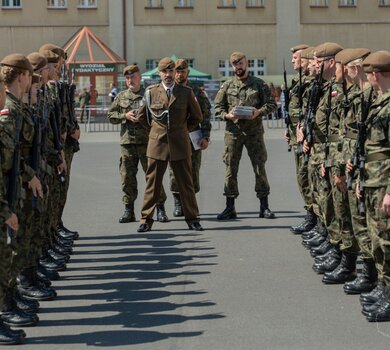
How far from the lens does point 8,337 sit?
23.4 ft

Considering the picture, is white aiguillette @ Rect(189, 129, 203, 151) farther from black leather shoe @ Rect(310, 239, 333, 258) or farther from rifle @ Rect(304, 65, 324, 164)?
rifle @ Rect(304, 65, 324, 164)

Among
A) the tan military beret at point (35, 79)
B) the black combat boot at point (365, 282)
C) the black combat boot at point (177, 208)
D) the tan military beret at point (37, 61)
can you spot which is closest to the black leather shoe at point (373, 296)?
the black combat boot at point (365, 282)

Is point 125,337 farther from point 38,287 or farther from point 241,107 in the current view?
point 241,107

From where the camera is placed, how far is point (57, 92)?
35.4ft

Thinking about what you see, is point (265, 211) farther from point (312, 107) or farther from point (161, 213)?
point (312, 107)

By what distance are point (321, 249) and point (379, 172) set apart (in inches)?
116

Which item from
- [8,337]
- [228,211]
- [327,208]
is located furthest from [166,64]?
[8,337]

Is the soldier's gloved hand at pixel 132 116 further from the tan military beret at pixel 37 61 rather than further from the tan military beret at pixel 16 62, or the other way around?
the tan military beret at pixel 16 62

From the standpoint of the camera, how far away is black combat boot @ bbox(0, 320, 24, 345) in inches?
280

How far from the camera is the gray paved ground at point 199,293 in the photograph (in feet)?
23.8

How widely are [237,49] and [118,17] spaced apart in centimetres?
666

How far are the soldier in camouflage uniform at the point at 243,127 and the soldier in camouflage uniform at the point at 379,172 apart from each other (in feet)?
18.3

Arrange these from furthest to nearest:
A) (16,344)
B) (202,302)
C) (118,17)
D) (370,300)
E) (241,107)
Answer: (118,17) → (241,107) → (202,302) → (370,300) → (16,344)

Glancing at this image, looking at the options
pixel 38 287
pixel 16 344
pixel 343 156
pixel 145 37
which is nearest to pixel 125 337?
pixel 16 344
